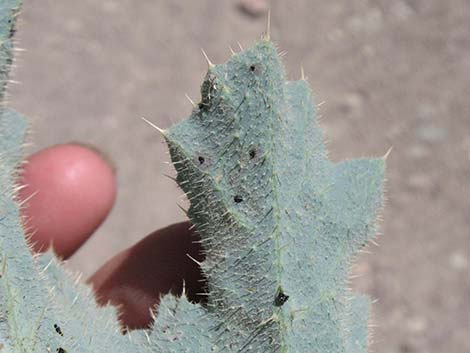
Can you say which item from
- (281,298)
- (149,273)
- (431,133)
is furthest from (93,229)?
(431,133)

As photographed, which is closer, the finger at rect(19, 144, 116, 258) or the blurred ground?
the finger at rect(19, 144, 116, 258)

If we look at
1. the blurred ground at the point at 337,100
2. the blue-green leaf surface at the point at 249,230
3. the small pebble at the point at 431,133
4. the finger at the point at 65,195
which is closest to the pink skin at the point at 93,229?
the finger at the point at 65,195

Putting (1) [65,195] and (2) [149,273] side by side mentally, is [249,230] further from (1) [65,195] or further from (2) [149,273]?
(1) [65,195]

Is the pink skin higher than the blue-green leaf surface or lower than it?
lower

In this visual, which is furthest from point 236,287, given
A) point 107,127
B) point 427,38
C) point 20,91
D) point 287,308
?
point 427,38

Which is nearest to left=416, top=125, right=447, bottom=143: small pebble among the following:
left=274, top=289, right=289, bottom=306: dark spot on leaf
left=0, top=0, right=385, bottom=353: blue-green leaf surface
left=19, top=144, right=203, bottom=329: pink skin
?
left=19, top=144, right=203, bottom=329: pink skin

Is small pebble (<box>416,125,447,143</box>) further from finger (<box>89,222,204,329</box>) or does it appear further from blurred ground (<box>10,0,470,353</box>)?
finger (<box>89,222,204,329</box>)

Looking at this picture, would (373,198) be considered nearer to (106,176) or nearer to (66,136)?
(106,176)
